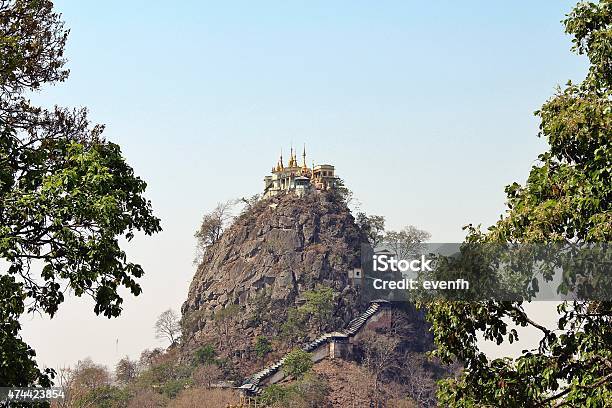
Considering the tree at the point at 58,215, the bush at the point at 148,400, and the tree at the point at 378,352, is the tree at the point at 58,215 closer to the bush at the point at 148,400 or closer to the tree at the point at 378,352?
the bush at the point at 148,400

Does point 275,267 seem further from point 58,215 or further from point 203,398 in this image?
point 58,215

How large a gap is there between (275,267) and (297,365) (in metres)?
17.7

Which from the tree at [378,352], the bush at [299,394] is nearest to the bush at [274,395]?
the bush at [299,394]

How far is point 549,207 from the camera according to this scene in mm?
13086

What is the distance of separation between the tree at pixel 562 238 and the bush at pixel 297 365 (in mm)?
63577

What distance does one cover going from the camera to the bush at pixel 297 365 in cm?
7669

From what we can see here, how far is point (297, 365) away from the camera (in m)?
76.7

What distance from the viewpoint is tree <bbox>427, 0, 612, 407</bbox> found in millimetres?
12719

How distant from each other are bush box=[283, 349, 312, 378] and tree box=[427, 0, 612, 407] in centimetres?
6358

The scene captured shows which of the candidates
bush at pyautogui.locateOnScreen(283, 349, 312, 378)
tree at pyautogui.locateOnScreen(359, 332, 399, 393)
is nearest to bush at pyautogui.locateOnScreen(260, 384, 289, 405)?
bush at pyautogui.locateOnScreen(283, 349, 312, 378)

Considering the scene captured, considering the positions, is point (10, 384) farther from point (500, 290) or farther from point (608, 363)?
point (608, 363)

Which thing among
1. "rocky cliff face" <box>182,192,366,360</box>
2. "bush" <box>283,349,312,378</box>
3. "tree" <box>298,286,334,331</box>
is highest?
"rocky cliff face" <box>182,192,366,360</box>

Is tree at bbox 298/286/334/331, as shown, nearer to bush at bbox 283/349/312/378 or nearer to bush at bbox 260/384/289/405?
bush at bbox 283/349/312/378

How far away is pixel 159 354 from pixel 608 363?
84.5m
